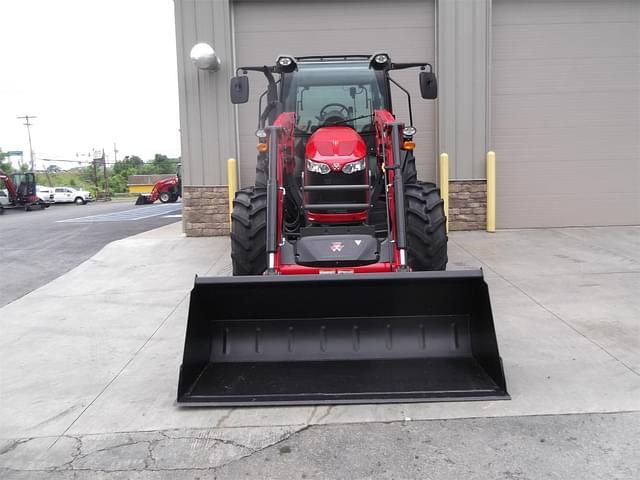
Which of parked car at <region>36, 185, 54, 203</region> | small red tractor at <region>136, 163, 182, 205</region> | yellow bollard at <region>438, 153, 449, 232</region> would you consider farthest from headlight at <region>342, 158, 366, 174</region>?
parked car at <region>36, 185, 54, 203</region>

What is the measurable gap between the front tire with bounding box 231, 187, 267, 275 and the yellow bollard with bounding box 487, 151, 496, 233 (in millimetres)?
6410

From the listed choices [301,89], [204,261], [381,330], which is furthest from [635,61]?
[381,330]

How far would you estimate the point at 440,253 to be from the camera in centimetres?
566

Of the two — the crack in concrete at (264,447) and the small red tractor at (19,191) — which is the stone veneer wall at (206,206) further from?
the small red tractor at (19,191)

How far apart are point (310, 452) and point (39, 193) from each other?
4204 centimetres

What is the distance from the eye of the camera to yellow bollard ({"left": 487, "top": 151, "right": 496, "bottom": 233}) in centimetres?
1091

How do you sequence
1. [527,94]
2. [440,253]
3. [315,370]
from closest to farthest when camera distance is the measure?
1. [315,370]
2. [440,253]
3. [527,94]

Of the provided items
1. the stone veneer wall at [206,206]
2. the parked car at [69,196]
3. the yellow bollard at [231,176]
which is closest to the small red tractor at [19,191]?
the parked car at [69,196]

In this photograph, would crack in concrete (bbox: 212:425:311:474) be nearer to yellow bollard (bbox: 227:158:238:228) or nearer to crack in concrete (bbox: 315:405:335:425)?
crack in concrete (bbox: 315:405:335:425)

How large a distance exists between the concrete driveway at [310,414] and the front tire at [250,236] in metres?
0.98

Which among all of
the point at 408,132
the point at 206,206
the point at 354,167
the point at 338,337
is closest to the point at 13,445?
the point at 338,337

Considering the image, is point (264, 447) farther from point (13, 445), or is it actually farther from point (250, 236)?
point (250, 236)

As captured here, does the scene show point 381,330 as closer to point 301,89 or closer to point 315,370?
point 315,370

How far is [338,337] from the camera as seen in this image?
4355mm
